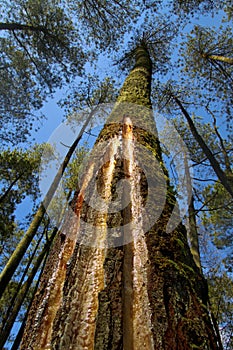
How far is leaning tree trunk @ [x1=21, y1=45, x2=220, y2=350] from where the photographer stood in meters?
1.06

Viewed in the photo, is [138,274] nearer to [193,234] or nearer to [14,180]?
[193,234]

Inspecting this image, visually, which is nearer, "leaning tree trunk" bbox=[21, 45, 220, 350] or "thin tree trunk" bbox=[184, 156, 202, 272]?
"leaning tree trunk" bbox=[21, 45, 220, 350]

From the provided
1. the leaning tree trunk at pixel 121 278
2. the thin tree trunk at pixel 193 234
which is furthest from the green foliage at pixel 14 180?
the leaning tree trunk at pixel 121 278

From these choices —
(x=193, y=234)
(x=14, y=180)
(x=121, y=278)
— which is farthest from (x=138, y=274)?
(x=14, y=180)

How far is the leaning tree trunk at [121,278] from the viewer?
1.06 m

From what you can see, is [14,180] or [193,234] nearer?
[193,234]

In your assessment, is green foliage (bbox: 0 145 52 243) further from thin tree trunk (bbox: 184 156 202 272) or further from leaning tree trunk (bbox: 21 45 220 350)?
leaning tree trunk (bbox: 21 45 220 350)

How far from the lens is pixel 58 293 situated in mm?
1345

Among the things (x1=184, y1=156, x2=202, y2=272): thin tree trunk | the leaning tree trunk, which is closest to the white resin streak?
the leaning tree trunk

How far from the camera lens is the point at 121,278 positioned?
1.24 m

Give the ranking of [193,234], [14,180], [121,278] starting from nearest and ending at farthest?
[121,278] < [193,234] < [14,180]

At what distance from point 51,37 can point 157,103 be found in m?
4.11

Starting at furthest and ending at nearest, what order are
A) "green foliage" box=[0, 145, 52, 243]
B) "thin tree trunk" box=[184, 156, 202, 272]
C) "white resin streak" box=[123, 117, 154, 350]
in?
"green foliage" box=[0, 145, 52, 243] → "thin tree trunk" box=[184, 156, 202, 272] → "white resin streak" box=[123, 117, 154, 350]

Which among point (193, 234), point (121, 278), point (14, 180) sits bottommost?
point (121, 278)
